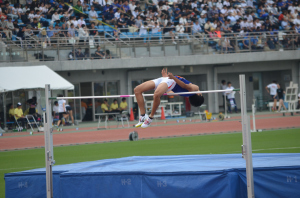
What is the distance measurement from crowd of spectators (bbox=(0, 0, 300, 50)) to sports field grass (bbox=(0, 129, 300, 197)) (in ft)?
25.2

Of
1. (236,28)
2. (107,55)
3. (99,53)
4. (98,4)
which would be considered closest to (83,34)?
(99,53)

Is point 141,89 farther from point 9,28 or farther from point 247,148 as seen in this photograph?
point 9,28

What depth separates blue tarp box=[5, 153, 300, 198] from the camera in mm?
5762

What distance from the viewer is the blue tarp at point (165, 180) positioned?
5.76m

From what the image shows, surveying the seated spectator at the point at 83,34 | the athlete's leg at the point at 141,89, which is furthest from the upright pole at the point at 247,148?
the seated spectator at the point at 83,34

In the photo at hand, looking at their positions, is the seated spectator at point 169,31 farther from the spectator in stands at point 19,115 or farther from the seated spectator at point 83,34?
the spectator in stands at point 19,115

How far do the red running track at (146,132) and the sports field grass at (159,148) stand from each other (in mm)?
1367

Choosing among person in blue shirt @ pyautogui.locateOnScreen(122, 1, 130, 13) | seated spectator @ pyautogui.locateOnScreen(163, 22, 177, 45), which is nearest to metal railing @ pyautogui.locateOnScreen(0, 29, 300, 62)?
seated spectator @ pyautogui.locateOnScreen(163, 22, 177, 45)

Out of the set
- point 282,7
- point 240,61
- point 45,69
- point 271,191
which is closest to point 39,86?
point 45,69

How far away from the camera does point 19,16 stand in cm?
2012

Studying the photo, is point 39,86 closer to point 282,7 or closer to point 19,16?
point 19,16

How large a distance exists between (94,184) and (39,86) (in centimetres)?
1129

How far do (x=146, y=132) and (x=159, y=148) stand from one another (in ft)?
15.2

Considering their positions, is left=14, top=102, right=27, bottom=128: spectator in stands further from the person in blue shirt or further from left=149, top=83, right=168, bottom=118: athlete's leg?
left=149, top=83, right=168, bottom=118: athlete's leg
